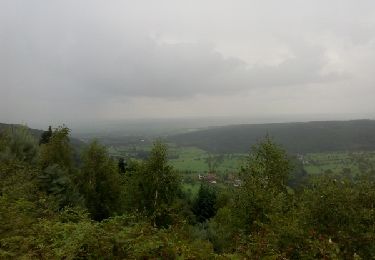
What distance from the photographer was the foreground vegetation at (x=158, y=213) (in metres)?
10.1

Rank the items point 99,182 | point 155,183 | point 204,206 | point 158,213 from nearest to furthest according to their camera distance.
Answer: point 158,213, point 155,183, point 99,182, point 204,206

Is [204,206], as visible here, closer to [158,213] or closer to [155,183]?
[155,183]

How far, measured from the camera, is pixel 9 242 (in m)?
10.4

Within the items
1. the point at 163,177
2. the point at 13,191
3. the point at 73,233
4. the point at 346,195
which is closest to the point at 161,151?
the point at 163,177

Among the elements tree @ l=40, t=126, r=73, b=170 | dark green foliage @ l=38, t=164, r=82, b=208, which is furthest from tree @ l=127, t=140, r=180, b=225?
tree @ l=40, t=126, r=73, b=170

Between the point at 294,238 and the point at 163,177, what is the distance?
57.2ft

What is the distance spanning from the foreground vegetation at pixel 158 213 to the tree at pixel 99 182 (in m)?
0.11

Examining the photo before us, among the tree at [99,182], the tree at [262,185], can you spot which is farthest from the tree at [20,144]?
the tree at [262,185]

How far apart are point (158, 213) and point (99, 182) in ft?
60.8

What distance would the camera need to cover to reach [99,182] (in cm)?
3694

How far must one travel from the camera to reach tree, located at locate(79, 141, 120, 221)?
3588 centimetres

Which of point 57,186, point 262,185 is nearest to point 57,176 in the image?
point 57,186

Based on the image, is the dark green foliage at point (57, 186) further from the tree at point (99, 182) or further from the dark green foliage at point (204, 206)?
the dark green foliage at point (204, 206)

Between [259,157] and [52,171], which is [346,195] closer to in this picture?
[259,157]
